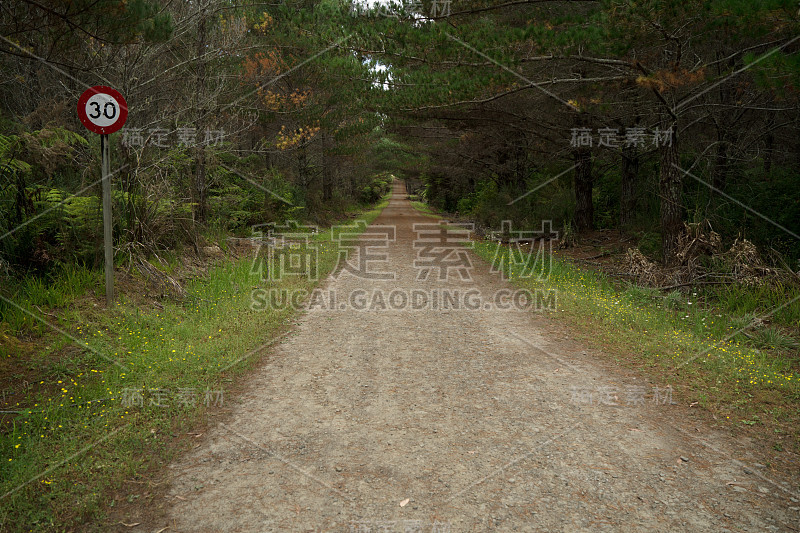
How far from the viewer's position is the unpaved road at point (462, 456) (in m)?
2.78

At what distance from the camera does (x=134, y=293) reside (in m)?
6.66

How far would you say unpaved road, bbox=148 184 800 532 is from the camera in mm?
2783

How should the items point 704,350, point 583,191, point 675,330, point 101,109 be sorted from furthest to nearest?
point 583,191, point 675,330, point 101,109, point 704,350

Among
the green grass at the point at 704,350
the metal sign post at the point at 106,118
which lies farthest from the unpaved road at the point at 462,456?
the metal sign post at the point at 106,118

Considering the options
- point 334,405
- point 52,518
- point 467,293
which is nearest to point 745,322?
point 467,293

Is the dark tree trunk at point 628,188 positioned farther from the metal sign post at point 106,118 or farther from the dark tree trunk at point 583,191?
the metal sign post at point 106,118

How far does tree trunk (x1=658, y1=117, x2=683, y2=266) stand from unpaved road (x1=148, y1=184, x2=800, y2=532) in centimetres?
480

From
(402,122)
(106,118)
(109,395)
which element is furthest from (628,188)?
(109,395)

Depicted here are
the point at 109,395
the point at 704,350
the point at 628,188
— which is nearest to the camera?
the point at 109,395

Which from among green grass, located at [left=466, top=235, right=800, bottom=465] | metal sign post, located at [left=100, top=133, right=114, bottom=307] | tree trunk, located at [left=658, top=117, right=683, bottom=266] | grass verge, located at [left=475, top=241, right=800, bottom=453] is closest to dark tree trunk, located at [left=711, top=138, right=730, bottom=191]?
tree trunk, located at [left=658, top=117, right=683, bottom=266]

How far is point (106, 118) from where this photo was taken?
6.02m

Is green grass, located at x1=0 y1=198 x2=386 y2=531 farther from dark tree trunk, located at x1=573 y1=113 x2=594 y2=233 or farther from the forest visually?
dark tree trunk, located at x1=573 y1=113 x2=594 y2=233

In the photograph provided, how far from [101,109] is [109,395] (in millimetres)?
Result: 3901

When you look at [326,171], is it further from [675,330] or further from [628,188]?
[675,330]
